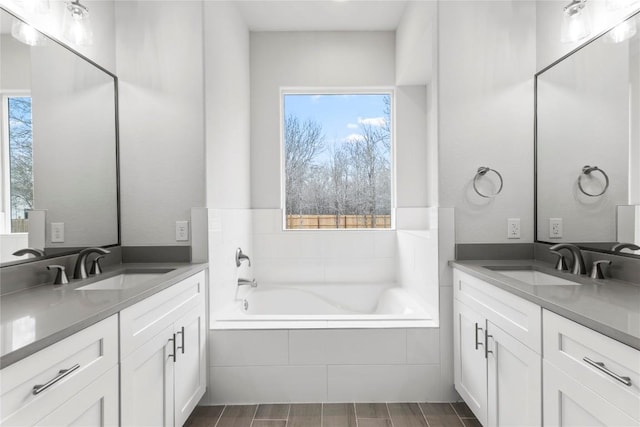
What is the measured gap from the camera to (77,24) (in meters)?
1.95

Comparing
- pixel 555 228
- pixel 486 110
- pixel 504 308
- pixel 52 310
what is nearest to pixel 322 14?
pixel 486 110

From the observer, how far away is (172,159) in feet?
7.52

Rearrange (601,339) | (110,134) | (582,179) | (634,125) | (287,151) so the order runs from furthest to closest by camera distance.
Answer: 1. (287,151)
2. (110,134)
3. (582,179)
4. (634,125)
5. (601,339)

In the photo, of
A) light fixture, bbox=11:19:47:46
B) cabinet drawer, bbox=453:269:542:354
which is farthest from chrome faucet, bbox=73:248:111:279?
cabinet drawer, bbox=453:269:542:354

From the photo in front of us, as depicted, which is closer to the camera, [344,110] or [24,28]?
[24,28]

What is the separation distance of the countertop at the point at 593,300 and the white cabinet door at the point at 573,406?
20 cm

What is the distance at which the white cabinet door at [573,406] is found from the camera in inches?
39.9

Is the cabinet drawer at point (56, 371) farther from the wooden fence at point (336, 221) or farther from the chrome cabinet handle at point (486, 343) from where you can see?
the wooden fence at point (336, 221)

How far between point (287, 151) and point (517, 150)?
6.31 ft

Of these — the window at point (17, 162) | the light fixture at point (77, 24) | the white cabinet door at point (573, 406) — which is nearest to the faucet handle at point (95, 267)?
the window at point (17, 162)

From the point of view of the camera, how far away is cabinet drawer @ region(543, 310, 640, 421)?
953 millimetres

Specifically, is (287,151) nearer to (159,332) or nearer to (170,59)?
(170,59)

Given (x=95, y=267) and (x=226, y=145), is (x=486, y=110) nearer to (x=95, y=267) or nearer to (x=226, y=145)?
(x=226, y=145)

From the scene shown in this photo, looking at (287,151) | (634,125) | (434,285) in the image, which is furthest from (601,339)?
(287,151)
